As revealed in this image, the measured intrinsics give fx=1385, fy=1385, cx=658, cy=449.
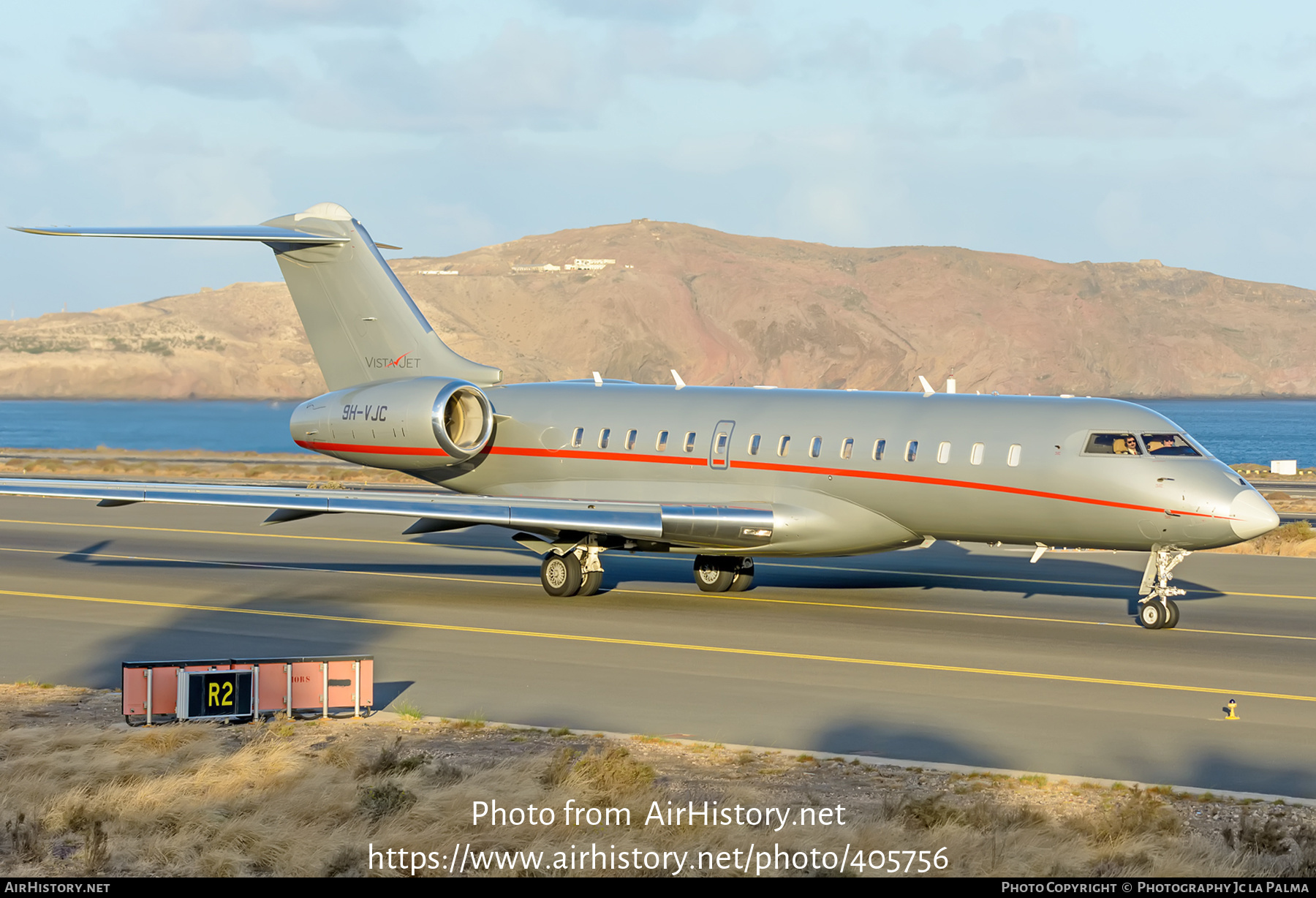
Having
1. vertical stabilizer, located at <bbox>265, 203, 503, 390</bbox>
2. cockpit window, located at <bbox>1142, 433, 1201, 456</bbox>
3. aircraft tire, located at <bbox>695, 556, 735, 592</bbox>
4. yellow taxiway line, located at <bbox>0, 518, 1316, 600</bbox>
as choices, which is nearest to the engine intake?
vertical stabilizer, located at <bbox>265, 203, 503, 390</bbox>

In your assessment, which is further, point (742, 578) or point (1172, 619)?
point (742, 578)

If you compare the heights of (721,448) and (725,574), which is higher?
(721,448)

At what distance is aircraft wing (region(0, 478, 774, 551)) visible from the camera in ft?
69.3

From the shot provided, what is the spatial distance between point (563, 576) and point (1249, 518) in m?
10.5

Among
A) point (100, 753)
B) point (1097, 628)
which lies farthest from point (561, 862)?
point (1097, 628)

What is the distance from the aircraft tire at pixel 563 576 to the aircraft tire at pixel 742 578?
9.04 ft

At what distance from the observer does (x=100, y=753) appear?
11.5 metres

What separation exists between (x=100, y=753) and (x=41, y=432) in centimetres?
11076

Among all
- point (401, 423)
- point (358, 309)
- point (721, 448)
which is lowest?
point (721, 448)

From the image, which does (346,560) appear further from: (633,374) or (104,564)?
(633,374)

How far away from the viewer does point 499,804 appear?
10148 millimetres

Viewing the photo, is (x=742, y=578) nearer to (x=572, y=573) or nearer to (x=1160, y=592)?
(x=572, y=573)

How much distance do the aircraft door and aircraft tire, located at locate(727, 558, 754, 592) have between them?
1945 millimetres

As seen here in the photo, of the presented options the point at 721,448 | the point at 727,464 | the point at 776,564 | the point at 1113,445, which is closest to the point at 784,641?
the point at 727,464
